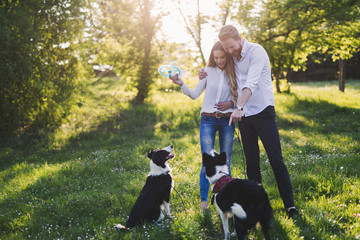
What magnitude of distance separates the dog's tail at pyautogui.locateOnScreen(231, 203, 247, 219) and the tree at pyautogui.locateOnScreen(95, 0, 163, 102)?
517 inches

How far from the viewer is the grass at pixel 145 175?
4027mm

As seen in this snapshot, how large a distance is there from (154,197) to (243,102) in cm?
201

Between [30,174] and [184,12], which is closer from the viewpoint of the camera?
[30,174]

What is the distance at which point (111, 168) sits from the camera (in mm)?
7457

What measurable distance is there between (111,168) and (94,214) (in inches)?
98.4

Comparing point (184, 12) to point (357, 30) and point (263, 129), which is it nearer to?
point (357, 30)

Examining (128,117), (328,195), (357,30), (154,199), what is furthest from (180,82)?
(357,30)

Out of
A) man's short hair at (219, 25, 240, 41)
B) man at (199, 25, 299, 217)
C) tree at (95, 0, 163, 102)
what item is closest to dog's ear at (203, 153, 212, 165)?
man at (199, 25, 299, 217)

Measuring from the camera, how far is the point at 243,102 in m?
3.77

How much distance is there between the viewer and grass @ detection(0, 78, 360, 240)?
4.03 meters

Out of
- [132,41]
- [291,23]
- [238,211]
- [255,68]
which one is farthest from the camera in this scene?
[132,41]

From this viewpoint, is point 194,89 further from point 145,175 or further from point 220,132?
point 145,175

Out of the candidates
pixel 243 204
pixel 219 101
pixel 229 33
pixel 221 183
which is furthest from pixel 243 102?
pixel 243 204

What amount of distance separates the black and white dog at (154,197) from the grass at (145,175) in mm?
160
